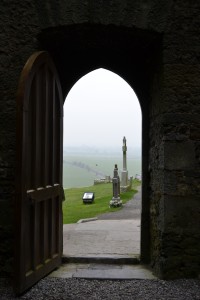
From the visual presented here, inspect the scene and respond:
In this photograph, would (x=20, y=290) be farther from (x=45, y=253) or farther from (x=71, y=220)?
(x=71, y=220)

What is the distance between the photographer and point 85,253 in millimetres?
6082

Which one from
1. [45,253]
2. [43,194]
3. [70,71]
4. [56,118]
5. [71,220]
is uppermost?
[70,71]

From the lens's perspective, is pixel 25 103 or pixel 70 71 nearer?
pixel 25 103

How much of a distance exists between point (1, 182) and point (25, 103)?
115cm

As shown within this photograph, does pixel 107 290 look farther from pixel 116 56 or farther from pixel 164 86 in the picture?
pixel 116 56

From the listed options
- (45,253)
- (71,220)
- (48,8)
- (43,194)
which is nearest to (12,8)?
(48,8)

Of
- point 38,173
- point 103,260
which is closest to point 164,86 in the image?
point 38,173

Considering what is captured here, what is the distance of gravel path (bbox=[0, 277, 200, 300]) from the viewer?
4.20m

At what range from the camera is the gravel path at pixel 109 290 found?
165 inches

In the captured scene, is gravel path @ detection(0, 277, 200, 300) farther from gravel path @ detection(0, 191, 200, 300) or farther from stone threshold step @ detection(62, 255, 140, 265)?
stone threshold step @ detection(62, 255, 140, 265)

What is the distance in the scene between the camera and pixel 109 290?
4.45m

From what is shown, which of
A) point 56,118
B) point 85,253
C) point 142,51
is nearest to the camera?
point 56,118

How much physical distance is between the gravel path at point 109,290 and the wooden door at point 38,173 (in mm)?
171

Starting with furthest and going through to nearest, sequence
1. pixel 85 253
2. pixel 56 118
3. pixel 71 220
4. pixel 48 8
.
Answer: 1. pixel 71 220
2. pixel 85 253
3. pixel 56 118
4. pixel 48 8
